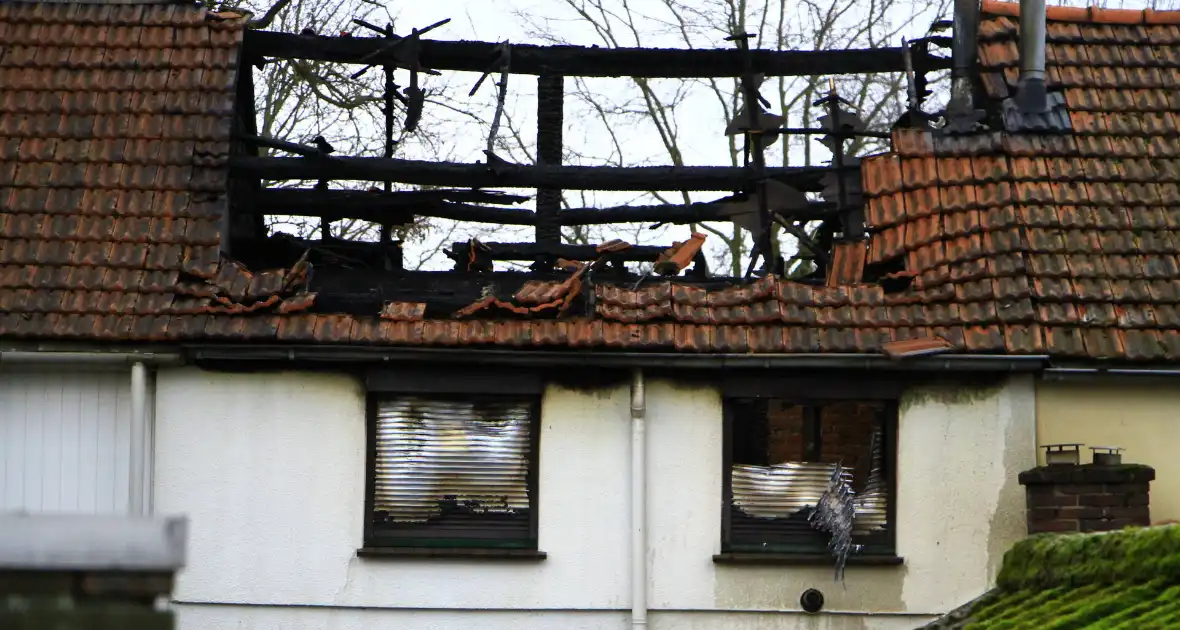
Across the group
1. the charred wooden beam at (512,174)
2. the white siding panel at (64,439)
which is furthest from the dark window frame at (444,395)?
the charred wooden beam at (512,174)

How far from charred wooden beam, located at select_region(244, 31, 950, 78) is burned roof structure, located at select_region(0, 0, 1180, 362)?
1.0 inches

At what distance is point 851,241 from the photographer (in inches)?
579

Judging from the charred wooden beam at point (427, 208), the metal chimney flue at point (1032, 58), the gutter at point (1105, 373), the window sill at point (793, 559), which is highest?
the metal chimney flue at point (1032, 58)

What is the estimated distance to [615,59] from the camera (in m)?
15.9

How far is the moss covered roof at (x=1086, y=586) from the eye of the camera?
962 cm

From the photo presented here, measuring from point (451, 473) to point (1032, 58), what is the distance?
5.81m

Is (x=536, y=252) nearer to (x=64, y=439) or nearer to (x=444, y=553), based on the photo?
(x=444, y=553)

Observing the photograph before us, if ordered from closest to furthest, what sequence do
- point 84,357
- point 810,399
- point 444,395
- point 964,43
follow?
point 84,357
point 444,395
point 810,399
point 964,43

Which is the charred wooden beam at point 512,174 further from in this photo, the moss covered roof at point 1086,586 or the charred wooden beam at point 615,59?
the moss covered roof at point 1086,586

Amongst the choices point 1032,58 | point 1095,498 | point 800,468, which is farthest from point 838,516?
point 1032,58

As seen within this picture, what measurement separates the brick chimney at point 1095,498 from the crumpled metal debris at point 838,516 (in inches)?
56.5

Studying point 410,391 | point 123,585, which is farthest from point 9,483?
point 123,585

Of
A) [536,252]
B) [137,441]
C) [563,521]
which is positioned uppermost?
[536,252]

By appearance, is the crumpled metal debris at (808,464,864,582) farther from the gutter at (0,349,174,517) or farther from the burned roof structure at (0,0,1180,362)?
the gutter at (0,349,174,517)
